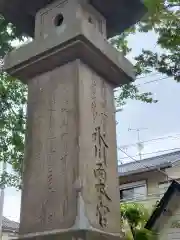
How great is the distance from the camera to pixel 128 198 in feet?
47.9

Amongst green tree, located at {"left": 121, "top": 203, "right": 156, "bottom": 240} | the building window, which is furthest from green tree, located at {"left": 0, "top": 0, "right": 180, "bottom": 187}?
the building window

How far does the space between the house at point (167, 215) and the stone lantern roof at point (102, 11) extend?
24.3 ft

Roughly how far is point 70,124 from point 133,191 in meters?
11.9

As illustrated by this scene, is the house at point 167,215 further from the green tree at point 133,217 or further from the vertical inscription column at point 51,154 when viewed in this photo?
the vertical inscription column at point 51,154

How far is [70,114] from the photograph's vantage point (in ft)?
10.3

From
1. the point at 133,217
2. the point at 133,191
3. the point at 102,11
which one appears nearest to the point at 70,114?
the point at 102,11

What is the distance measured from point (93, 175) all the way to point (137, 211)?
818cm

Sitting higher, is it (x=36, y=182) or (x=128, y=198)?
(x=128, y=198)

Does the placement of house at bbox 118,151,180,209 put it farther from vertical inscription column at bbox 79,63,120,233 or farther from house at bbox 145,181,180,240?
vertical inscription column at bbox 79,63,120,233

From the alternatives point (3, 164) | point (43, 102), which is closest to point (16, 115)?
point (3, 164)

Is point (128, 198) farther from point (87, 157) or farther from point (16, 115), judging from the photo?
point (87, 157)

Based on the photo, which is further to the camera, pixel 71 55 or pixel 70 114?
pixel 71 55

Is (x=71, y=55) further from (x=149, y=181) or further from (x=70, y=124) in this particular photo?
(x=149, y=181)

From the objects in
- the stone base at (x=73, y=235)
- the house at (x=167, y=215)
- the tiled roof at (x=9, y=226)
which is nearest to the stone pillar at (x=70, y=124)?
the stone base at (x=73, y=235)
